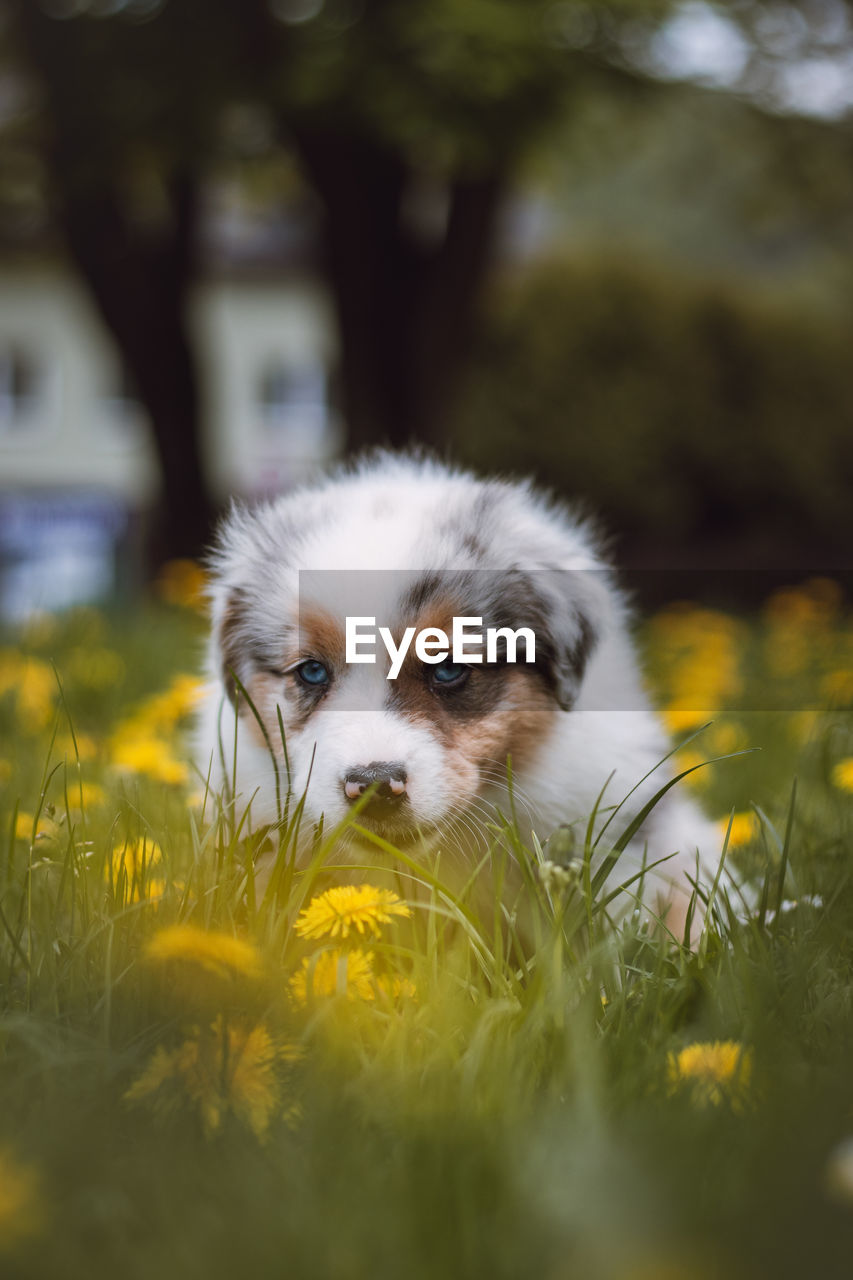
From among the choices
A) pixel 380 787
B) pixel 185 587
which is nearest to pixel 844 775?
pixel 380 787

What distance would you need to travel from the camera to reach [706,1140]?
139 cm

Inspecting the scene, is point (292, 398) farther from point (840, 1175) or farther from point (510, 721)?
point (840, 1175)

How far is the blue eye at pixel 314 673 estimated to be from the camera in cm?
259

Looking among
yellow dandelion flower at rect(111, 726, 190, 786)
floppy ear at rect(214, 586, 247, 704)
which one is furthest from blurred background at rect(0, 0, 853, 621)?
floppy ear at rect(214, 586, 247, 704)

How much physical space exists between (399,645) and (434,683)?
0.11 metres

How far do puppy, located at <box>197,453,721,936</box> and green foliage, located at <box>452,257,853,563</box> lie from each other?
17133 millimetres

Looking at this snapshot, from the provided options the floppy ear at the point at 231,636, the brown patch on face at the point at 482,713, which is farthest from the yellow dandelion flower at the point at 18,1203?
the floppy ear at the point at 231,636

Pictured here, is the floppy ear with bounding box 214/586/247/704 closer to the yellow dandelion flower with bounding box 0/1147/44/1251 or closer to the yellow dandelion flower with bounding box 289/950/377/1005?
the yellow dandelion flower with bounding box 289/950/377/1005

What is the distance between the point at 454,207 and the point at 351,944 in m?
10.3

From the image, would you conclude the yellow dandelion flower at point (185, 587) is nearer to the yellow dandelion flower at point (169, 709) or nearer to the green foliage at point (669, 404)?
the yellow dandelion flower at point (169, 709)

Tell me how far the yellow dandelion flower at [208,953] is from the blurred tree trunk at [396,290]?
953cm

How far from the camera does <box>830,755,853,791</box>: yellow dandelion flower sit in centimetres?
283

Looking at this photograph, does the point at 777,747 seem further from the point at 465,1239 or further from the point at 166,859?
the point at 465,1239

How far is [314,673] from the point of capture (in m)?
2.61
